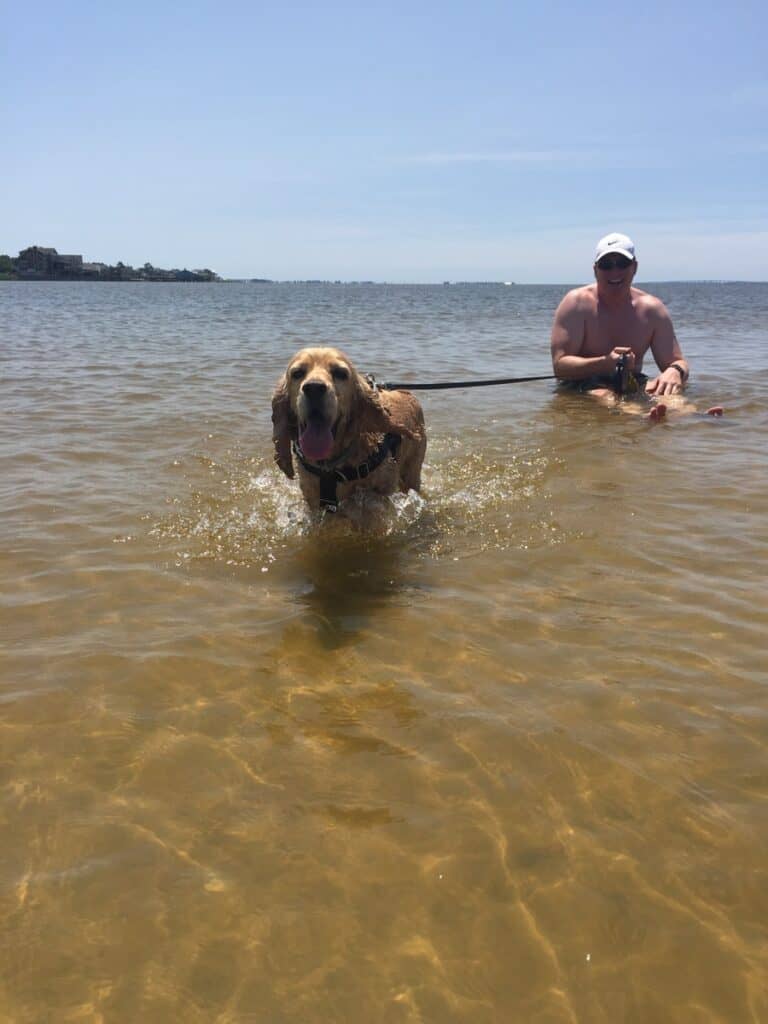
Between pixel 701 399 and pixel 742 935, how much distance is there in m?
9.71

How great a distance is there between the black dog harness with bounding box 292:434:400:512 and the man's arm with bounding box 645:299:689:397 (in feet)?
19.1

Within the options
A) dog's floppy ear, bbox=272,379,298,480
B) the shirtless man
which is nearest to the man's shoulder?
the shirtless man

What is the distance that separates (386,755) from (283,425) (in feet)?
9.20

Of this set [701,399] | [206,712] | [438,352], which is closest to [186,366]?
[438,352]

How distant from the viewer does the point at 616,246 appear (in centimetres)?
960

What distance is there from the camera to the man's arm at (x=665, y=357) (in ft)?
32.8

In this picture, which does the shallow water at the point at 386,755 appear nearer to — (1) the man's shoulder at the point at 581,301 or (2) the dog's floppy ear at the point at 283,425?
(2) the dog's floppy ear at the point at 283,425

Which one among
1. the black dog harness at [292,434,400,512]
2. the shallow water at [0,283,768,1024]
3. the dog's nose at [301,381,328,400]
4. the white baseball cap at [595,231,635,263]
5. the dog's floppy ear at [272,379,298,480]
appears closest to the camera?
the shallow water at [0,283,768,1024]

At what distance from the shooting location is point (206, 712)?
3180mm

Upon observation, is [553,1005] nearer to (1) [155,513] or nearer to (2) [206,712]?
(2) [206,712]

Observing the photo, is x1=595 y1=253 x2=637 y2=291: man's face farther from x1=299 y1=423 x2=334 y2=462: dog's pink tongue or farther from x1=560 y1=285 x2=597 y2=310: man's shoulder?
x1=299 y1=423 x2=334 y2=462: dog's pink tongue

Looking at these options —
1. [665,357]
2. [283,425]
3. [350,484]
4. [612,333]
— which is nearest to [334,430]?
[283,425]

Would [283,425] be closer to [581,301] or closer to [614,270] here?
[614,270]

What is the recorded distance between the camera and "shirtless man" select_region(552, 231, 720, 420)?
9.75m
